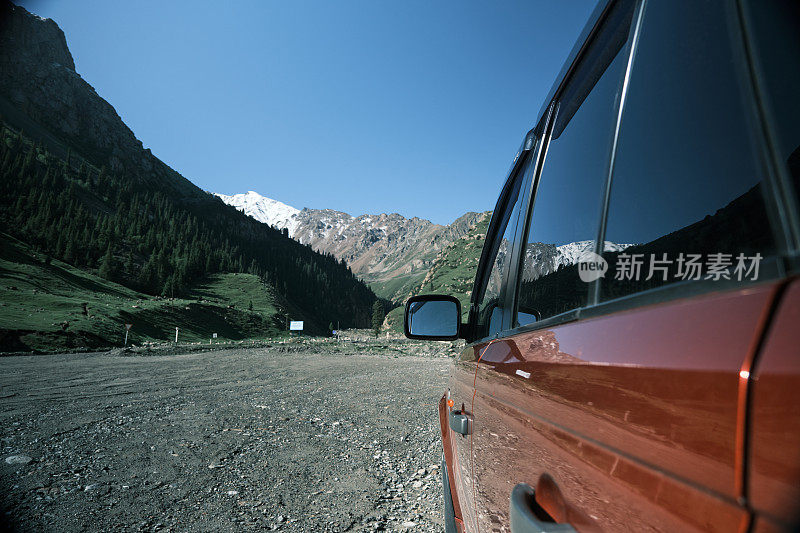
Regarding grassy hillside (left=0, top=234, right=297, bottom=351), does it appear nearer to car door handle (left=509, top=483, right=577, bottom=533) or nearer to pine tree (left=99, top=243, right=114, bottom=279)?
pine tree (left=99, top=243, right=114, bottom=279)

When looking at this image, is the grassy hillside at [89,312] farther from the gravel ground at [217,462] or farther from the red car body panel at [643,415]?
the red car body panel at [643,415]

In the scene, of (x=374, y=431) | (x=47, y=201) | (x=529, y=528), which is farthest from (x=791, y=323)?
(x=47, y=201)

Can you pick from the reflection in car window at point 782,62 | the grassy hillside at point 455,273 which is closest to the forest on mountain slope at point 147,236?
the grassy hillside at point 455,273

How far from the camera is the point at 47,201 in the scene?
310 feet

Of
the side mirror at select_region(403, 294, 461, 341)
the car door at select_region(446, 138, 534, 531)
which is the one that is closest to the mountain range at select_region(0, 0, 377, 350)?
the side mirror at select_region(403, 294, 461, 341)

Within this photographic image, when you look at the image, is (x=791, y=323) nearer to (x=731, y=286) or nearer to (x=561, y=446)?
(x=731, y=286)

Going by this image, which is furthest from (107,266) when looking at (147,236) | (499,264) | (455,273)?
(499,264)

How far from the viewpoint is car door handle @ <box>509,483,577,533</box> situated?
2.68 feet

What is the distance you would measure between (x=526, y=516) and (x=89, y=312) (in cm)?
5978

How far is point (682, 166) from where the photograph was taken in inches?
32.8

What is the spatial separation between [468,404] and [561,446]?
114cm

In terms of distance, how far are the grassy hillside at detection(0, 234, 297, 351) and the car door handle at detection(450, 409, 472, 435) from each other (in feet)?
121

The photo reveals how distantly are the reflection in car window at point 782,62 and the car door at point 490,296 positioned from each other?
126 centimetres

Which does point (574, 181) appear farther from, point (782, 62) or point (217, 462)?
point (217, 462)
